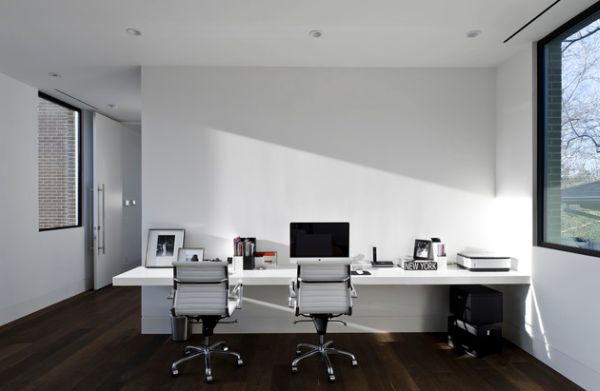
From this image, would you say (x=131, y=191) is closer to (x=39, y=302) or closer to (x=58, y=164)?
(x=58, y=164)

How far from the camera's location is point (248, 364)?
3.35m

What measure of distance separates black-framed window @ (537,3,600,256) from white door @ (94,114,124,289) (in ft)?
19.4

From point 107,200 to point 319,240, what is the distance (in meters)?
4.12

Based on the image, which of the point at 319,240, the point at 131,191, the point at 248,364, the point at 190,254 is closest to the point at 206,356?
the point at 248,364

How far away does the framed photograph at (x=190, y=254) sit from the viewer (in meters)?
3.93

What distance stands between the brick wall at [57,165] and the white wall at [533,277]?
226 inches

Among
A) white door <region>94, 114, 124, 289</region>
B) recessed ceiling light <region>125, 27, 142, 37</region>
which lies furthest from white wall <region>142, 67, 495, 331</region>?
white door <region>94, 114, 124, 289</region>

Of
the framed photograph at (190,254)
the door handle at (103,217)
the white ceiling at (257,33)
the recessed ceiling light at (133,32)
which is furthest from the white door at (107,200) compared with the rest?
the recessed ceiling light at (133,32)

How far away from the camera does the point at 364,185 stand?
4191mm

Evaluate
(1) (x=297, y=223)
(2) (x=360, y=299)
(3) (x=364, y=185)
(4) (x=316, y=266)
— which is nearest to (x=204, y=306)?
(4) (x=316, y=266)

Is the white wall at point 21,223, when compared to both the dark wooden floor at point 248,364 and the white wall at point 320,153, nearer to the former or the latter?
the dark wooden floor at point 248,364

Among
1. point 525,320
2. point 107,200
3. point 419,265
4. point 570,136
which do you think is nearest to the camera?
point 570,136

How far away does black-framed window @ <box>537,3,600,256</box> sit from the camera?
294 cm

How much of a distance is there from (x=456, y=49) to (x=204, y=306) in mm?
3330
